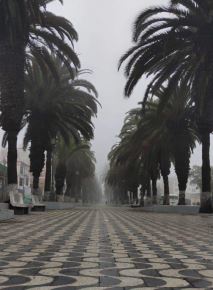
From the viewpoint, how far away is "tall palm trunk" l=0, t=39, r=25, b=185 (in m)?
21.2

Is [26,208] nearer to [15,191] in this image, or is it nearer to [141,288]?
[15,191]

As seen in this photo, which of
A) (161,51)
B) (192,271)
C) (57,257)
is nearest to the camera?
(192,271)

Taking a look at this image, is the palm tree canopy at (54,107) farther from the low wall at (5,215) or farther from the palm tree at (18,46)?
the low wall at (5,215)

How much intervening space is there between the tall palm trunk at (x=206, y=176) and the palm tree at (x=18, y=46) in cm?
807

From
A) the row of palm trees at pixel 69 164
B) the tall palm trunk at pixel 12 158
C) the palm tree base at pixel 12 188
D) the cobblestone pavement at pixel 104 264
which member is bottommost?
the cobblestone pavement at pixel 104 264

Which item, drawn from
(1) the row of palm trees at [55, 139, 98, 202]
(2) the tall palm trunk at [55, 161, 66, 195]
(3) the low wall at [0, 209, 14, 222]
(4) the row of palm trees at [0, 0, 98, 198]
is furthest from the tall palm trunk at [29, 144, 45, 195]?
(2) the tall palm trunk at [55, 161, 66, 195]

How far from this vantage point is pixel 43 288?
14.6 feet

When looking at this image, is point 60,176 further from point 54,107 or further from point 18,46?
point 18,46

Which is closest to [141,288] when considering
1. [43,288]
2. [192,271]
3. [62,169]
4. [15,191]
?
[43,288]

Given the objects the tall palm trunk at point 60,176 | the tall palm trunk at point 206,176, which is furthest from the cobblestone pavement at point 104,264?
the tall palm trunk at point 60,176

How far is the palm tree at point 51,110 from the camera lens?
31922mm

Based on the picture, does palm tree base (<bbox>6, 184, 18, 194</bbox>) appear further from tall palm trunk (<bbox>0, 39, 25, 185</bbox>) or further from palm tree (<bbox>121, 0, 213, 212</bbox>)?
palm tree (<bbox>121, 0, 213, 212</bbox>)

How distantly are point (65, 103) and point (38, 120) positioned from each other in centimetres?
217

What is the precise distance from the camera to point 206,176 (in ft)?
85.7
